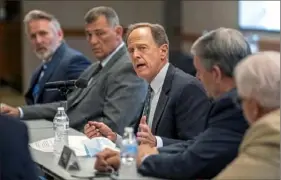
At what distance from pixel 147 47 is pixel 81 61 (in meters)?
1.49

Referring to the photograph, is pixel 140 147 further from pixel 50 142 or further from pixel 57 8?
pixel 57 8

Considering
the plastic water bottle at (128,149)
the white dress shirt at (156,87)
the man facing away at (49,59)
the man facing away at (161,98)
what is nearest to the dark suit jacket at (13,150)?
the plastic water bottle at (128,149)

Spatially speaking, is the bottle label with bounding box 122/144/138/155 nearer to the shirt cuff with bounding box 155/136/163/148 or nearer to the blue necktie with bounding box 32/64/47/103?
the shirt cuff with bounding box 155/136/163/148

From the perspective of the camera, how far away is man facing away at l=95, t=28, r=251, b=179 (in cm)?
266

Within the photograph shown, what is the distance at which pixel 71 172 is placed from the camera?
296 cm

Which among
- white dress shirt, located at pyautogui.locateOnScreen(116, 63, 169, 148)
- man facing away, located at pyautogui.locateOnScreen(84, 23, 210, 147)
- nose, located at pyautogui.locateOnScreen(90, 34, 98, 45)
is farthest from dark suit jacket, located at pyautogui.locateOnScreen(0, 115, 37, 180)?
nose, located at pyautogui.locateOnScreen(90, 34, 98, 45)

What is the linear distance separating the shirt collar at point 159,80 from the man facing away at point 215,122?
75 centimetres

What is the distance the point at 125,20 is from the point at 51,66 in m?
3.79

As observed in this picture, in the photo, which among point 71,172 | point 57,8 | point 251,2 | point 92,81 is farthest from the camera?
point 57,8

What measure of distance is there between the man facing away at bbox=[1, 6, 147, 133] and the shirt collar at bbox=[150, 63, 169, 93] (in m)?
0.52

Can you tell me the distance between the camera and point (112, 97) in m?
4.13

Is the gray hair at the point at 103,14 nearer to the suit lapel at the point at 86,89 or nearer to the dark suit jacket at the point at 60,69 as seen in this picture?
the suit lapel at the point at 86,89

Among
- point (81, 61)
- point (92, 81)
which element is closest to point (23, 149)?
A: point (92, 81)

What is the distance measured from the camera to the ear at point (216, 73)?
8.92 ft
